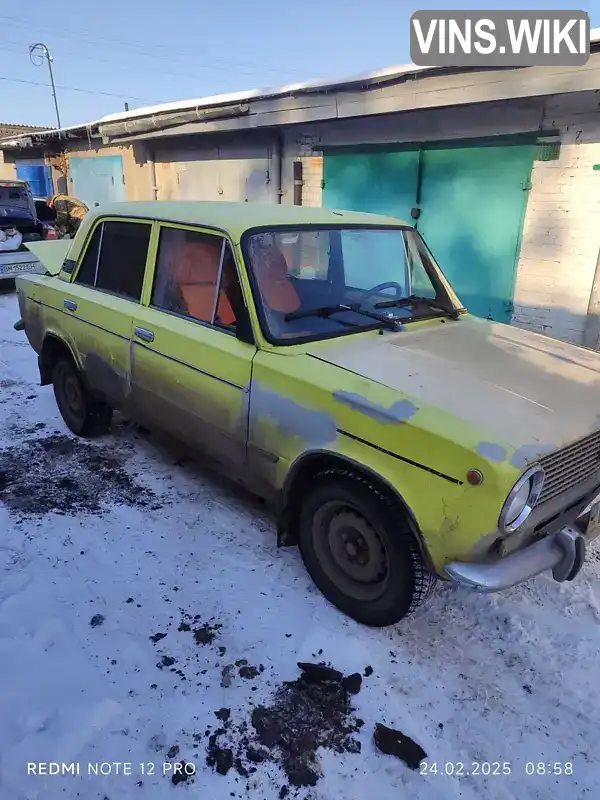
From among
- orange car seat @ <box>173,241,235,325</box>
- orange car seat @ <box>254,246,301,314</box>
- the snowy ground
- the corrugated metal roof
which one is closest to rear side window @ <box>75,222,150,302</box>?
orange car seat @ <box>173,241,235,325</box>

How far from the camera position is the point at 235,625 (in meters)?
2.77

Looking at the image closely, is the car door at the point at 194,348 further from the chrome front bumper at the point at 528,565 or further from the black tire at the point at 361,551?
the chrome front bumper at the point at 528,565

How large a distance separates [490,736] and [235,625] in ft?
4.01

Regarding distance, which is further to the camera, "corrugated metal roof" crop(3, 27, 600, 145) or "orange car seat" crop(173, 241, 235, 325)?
"corrugated metal roof" crop(3, 27, 600, 145)

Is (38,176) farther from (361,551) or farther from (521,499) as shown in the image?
(521,499)

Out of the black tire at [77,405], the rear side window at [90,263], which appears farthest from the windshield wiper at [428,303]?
the black tire at [77,405]

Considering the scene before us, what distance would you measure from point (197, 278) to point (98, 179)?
15030 mm

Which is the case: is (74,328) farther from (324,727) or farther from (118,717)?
(324,727)

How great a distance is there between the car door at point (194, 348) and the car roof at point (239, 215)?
78 mm

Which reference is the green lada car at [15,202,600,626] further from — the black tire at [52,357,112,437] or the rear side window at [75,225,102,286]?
the black tire at [52,357,112,437]

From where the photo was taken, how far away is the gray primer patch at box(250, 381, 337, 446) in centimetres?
258

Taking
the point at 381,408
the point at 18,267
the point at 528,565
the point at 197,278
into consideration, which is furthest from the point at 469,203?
the point at 18,267

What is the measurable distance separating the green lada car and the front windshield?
0.4 inches

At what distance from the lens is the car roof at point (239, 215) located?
320cm
